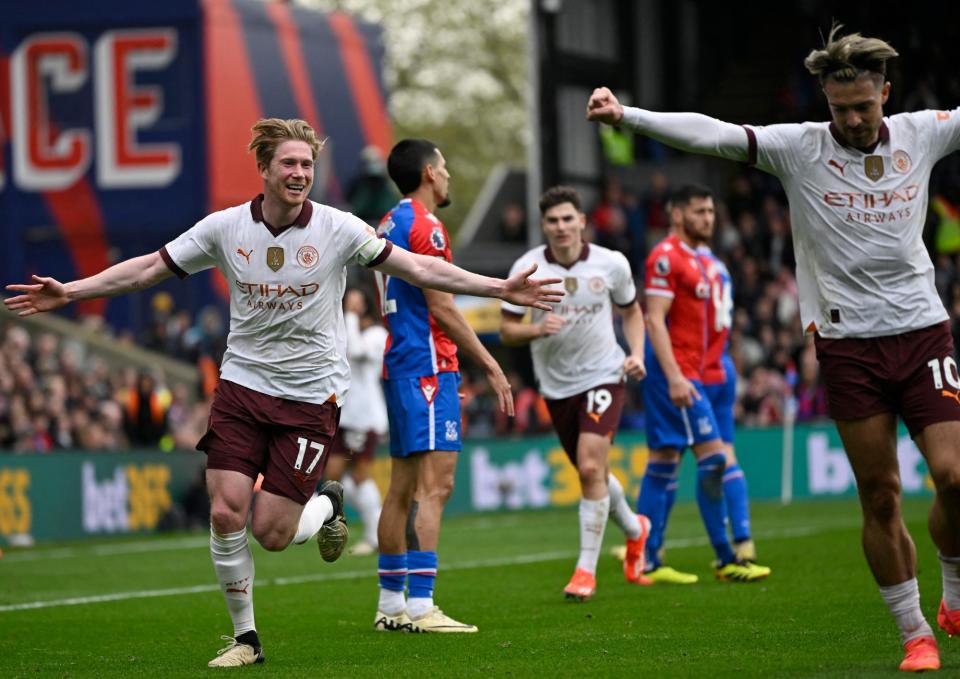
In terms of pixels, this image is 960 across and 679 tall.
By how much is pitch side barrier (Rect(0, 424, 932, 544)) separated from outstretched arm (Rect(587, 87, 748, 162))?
12.1 metres

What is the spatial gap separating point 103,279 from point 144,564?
7.38 meters

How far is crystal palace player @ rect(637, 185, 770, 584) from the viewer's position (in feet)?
37.3

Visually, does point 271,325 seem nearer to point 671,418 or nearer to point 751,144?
point 751,144

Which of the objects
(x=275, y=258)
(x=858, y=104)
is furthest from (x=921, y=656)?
(x=275, y=258)

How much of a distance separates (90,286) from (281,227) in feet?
3.00

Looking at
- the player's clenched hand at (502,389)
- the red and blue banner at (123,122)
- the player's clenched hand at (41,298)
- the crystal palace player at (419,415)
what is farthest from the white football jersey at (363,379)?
the red and blue banner at (123,122)

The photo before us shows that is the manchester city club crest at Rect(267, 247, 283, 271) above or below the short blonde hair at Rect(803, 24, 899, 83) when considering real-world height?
below

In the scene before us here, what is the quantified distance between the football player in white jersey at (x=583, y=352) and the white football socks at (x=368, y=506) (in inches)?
192

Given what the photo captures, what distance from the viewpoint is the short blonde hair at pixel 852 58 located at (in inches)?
265

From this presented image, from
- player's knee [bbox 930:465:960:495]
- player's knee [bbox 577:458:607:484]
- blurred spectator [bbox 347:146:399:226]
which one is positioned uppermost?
blurred spectator [bbox 347:146:399:226]

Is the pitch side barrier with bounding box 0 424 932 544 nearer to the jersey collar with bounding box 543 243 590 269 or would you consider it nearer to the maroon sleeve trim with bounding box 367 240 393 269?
the jersey collar with bounding box 543 243 590 269

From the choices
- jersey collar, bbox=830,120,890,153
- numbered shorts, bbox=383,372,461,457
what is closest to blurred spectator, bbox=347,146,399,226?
numbered shorts, bbox=383,372,461,457

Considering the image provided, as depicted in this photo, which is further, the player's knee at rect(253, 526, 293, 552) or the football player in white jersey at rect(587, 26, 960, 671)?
the player's knee at rect(253, 526, 293, 552)

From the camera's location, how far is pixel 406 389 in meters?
8.90
